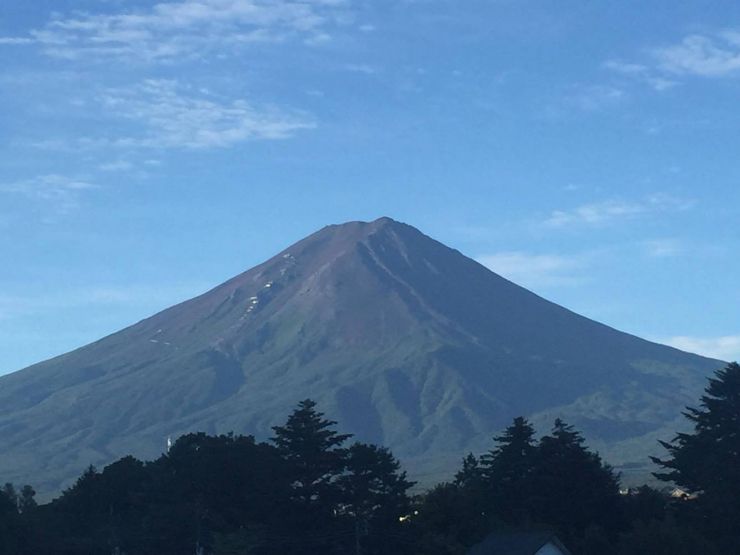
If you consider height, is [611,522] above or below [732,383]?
below

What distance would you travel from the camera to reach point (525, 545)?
58.3 metres

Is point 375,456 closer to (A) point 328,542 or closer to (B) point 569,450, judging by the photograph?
(A) point 328,542

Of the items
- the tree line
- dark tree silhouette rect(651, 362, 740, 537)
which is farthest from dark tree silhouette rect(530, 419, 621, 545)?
dark tree silhouette rect(651, 362, 740, 537)

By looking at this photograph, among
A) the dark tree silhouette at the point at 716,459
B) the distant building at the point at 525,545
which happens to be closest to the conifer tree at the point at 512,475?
the distant building at the point at 525,545

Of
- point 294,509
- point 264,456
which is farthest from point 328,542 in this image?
point 264,456

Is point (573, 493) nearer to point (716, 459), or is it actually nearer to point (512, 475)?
point (512, 475)

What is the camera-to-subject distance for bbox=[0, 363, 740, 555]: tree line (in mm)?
64938

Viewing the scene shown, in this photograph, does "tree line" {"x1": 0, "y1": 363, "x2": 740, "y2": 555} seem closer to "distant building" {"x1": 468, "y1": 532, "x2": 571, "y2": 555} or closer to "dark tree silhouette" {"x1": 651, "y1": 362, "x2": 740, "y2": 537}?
"dark tree silhouette" {"x1": 651, "y1": 362, "x2": 740, "y2": 537}

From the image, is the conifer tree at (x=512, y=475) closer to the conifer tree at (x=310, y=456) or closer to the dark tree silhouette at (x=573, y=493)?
the dark tree silhouette at (x=573, y=493)

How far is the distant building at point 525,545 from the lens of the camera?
5800cm

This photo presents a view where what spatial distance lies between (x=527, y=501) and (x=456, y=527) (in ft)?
14.3

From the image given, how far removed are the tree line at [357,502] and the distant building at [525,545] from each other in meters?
1.95

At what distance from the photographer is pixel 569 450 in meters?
70.2

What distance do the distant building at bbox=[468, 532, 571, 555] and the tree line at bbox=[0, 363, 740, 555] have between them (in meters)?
1.95
